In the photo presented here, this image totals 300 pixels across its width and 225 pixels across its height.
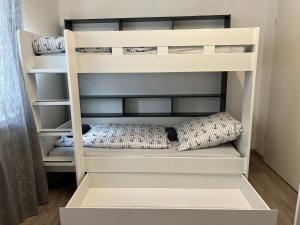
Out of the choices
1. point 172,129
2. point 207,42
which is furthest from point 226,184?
point 207,42

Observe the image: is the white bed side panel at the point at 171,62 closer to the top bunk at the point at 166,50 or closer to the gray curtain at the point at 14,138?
the top bunk at the point at 166,50

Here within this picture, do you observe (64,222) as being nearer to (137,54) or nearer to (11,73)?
(11,73)

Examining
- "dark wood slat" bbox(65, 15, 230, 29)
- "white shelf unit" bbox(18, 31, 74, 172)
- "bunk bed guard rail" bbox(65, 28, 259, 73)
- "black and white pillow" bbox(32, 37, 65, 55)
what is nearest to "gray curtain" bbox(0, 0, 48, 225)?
"white shelf unit" bbox(18, 31, 74, 172)

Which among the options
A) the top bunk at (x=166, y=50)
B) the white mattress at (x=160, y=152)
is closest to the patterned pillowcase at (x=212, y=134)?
the white mattress at (x=160, y=152)

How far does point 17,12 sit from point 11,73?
47 cm

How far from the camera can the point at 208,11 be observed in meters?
2.93

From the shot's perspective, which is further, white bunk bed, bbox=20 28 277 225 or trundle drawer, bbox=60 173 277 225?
white bunk bed, bbox=20 28 277 225

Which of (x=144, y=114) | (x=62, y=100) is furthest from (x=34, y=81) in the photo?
(x=144, y=114)

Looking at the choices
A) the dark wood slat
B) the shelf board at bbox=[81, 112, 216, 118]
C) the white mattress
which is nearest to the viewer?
the white mattress

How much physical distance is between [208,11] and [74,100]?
6.64 feet

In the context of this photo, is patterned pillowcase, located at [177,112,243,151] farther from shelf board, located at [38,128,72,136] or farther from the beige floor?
shelf board, located at [38,128,72,136]

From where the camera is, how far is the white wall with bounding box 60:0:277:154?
9.47 feet

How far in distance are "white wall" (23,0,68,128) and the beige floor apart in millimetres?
669

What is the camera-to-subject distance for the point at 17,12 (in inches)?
70.8
